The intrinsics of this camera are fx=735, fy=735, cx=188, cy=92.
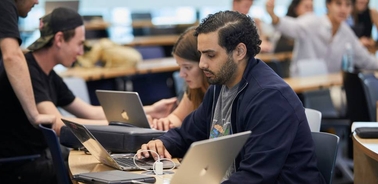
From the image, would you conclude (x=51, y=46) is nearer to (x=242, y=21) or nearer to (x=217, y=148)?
(x=242, y=21)

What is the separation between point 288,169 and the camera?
2723mm

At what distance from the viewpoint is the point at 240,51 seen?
2.86m

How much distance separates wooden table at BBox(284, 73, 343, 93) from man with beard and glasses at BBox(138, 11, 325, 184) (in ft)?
10.9

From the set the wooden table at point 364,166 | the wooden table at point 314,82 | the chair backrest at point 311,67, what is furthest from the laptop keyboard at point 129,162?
the chair backrest at point 311,67

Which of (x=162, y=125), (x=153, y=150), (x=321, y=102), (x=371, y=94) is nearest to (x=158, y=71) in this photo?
(x=321, y=102)

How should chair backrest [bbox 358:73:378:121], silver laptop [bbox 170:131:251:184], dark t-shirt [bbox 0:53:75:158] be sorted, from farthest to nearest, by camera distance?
chair backrest [bbox 358:73:378:121], dark t-shirt [bbox 0:53:75:158], silver laptop [bbox 170:131:251:184]

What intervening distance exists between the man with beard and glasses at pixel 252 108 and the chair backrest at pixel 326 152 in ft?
0.50

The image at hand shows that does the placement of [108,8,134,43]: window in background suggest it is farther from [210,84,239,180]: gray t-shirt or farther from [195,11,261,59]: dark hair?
[195,11,261,59]: dark hair

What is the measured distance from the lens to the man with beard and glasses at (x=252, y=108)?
2.62 m

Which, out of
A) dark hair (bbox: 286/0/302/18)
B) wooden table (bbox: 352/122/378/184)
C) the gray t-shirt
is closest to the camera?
the gray t-shirt

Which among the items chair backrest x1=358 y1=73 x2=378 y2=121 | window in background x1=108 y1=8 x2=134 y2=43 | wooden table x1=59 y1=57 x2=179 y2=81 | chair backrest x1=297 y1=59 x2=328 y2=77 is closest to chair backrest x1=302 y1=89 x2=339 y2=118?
chair backrest x1=297 y1=59 x2=328 y2=77

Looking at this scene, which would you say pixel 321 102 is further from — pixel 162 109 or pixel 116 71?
pixel 162 109

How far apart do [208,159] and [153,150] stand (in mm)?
845

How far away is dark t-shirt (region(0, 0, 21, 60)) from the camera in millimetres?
3879
